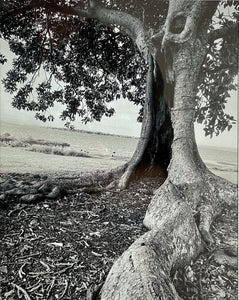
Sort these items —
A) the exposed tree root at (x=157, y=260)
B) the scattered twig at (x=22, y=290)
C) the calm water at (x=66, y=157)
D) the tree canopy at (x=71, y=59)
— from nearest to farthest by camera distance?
the exposed tree root at (x=157, y=260), the scattered twig at (x=22, y=290), the calm water at (x=66, y=157), the tree canopy at (x=71, y=59)

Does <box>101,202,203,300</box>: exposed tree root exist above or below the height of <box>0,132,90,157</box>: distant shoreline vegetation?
below

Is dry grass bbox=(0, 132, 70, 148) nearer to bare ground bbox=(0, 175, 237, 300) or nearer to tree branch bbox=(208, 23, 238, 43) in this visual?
bare ground bbox=(0, 175, 237, 300)

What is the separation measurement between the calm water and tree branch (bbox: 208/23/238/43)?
0.80m

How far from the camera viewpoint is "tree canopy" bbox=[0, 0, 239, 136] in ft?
6.24

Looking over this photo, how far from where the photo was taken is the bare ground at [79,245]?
133 centimetres

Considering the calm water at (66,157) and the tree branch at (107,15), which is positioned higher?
the tree branch at (107,15)

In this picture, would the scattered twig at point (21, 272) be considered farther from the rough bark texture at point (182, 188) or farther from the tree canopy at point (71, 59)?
the tree canopy at point (71, 59)

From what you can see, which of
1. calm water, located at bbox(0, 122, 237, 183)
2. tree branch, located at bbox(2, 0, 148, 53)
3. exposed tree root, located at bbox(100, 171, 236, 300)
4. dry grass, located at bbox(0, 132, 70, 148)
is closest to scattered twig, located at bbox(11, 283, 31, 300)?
exposed tree root, located at bbox(100, 171, 236, 300)

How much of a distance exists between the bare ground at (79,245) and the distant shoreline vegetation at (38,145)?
0.22 meters

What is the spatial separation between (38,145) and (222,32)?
4.59ft

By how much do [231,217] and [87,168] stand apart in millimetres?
945

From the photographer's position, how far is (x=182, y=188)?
1.66 m

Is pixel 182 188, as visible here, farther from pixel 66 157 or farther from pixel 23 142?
pixel 23 142

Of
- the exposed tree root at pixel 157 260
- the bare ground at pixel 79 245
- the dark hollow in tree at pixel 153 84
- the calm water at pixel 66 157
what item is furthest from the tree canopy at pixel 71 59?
the exposed tree root at pixel 157 260
